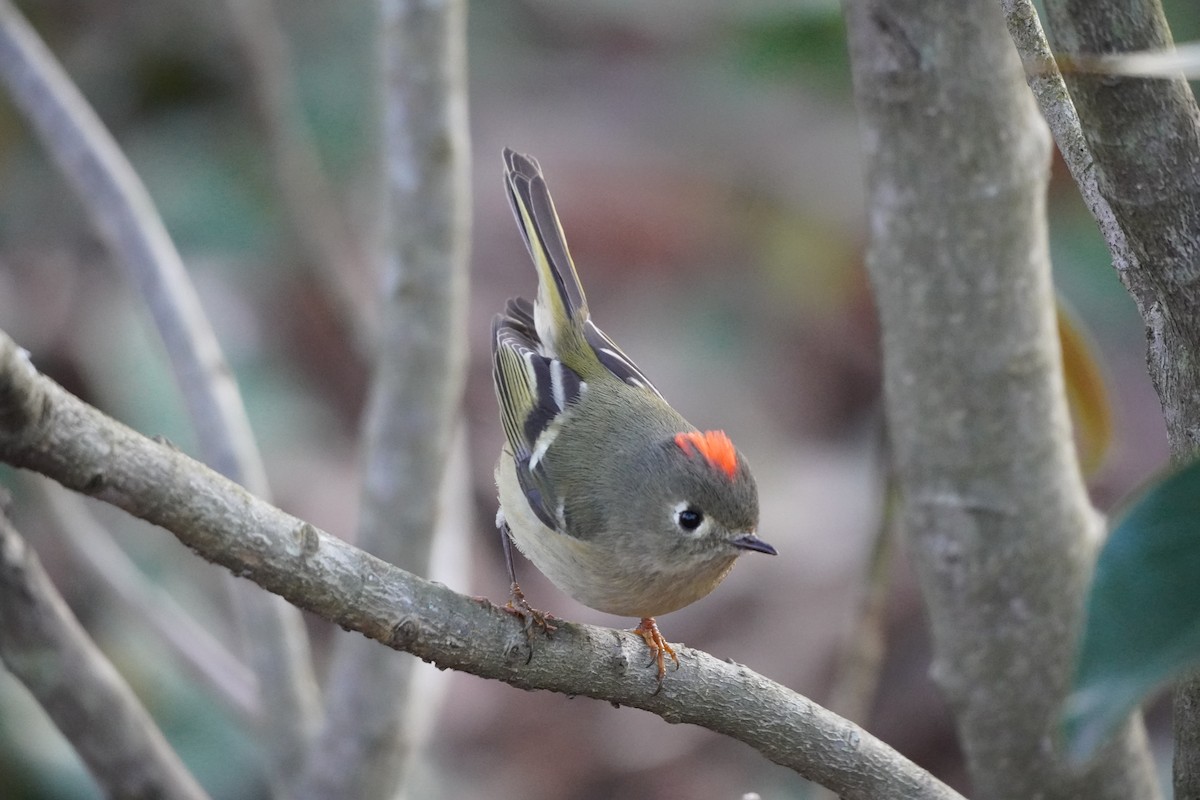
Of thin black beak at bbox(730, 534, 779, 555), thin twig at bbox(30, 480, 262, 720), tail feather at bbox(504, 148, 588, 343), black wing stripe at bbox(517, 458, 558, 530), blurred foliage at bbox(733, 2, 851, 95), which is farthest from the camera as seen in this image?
blurred foliage at bbox(733, 2, 851, 95)

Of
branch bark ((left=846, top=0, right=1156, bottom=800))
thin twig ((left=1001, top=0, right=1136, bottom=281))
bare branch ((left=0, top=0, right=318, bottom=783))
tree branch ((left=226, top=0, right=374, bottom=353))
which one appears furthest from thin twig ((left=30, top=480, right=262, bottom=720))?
thin twig ((left=1001, top=0, right=1136, bottom=281))

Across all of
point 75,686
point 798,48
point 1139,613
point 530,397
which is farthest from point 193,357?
point 798,48

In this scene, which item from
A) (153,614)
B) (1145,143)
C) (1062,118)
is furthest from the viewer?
(153,614)

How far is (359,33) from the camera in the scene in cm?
625

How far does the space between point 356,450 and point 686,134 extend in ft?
8.31

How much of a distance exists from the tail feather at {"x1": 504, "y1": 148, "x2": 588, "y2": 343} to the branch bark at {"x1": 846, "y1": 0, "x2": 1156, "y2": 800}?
649 millimetres

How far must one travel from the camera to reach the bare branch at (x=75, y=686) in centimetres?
198

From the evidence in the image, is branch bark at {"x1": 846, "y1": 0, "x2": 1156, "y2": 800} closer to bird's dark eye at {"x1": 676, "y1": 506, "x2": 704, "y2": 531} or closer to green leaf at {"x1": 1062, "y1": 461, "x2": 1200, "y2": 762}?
bird's dark eye at {"x1": 676, "y1": 506, "x2": 704, "y2": 531}

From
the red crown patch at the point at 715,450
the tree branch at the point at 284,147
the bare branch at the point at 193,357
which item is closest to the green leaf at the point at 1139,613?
the red crown patch at the point at 715,450

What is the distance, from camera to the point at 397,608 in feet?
4.71

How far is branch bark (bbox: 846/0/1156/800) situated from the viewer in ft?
6.95

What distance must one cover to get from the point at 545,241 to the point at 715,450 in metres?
0.62

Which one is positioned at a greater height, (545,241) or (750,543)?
(545,241)

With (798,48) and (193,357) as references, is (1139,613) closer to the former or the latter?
(193,357)
